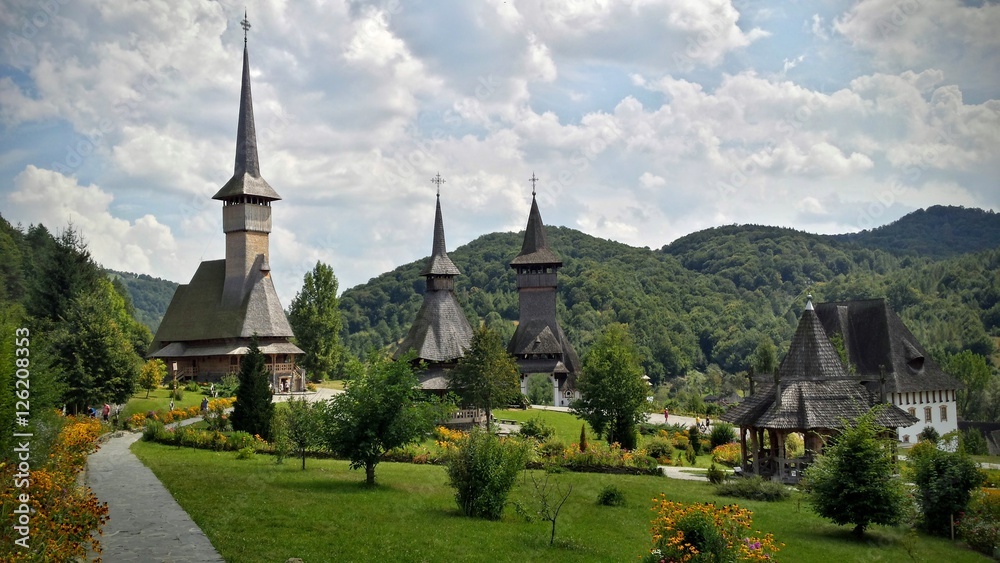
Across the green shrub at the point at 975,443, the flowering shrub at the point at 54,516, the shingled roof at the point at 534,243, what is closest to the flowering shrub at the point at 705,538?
the flowering shrub at the point at 54,516

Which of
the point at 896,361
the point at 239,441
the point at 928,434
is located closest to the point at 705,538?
the point at 239,441

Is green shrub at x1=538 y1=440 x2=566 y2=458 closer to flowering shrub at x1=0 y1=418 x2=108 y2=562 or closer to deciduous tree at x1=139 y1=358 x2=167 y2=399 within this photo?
flowering shrub at x1=0 y1=418 x2=108 y2=562

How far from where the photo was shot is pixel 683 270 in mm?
122625

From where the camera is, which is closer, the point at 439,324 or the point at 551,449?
the point at 551,449

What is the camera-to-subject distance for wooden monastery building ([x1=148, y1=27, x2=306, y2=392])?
4594cm

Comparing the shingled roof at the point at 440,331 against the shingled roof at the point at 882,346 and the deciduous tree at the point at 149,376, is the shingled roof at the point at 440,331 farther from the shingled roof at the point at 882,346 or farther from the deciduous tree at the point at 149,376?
the shingled roof at the point at 882,346

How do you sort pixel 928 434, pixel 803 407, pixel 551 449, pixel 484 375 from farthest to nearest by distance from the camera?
1. pixel 928 434
2. pixel 484 375
3. pixel 551 449
4. pixel 803 407

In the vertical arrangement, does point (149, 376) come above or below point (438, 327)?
below

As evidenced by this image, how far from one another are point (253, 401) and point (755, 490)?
15433mm

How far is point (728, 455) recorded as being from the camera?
2961cm

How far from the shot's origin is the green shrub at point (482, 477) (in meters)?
15.7

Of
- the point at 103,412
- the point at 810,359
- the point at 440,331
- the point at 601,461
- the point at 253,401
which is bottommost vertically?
the point at 601,461

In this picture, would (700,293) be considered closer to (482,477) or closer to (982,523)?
(982,523)

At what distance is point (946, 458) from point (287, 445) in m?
16.0
